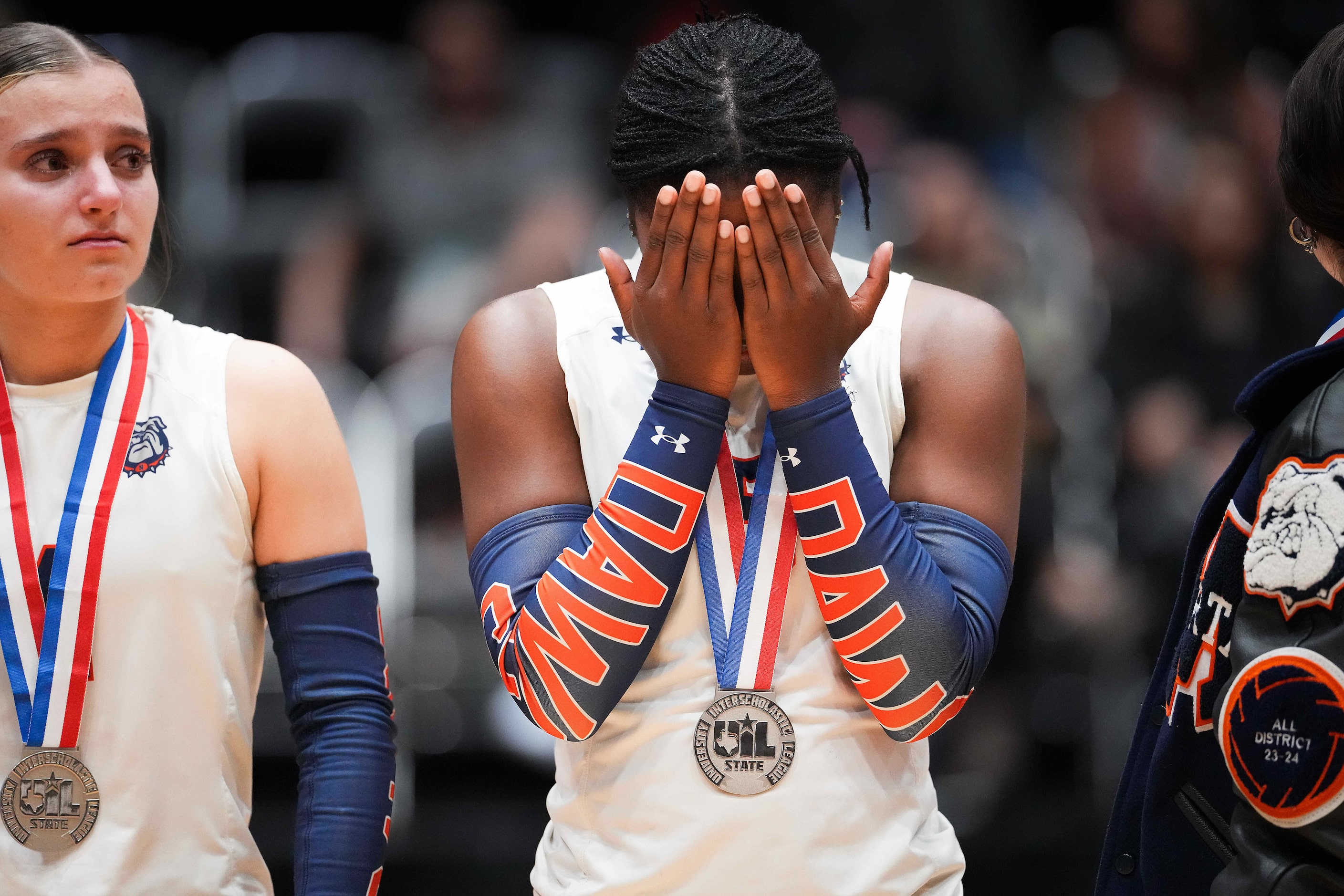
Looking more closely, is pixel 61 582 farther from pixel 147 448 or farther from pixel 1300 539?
pixel 1300 539

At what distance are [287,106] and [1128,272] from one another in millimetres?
2492

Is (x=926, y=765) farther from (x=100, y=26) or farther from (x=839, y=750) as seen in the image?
(x=100, y=26)

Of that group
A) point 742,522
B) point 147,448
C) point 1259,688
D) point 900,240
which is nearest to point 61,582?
point 147,448

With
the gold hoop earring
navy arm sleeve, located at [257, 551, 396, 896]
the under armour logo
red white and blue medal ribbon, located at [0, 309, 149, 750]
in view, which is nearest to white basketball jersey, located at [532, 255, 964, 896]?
the under armour logo

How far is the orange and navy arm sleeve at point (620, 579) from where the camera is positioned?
1.44m

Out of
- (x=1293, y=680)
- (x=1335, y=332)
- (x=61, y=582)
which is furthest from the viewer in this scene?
(x=61, y=582)

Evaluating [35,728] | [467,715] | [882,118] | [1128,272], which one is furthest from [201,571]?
[1128,272]

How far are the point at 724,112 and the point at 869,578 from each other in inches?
21.5

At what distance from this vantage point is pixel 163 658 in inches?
65.1

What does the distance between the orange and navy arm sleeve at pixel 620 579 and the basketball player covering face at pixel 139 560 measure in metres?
0.36

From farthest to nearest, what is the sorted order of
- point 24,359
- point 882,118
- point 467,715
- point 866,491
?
point 882,118 → point 467,715 → point 24,359 → point 866,491

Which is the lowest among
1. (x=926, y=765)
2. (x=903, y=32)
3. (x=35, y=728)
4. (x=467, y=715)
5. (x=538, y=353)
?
(x=467, y=715)

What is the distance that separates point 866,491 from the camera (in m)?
1.45

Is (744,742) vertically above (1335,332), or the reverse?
(1335,332)
